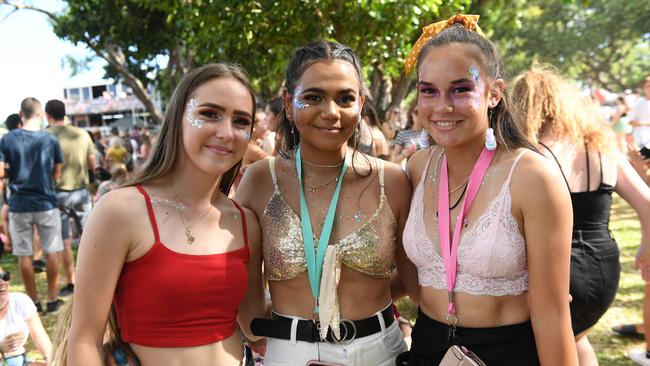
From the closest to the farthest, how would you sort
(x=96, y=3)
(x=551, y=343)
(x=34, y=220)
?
(x=551, y=343)
(x=34, y=220)
(x=96, y=3)

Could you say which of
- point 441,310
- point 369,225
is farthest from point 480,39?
point 441,310

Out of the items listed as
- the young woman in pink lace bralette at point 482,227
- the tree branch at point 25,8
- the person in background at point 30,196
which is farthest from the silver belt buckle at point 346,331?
the tree branch at point 25,8

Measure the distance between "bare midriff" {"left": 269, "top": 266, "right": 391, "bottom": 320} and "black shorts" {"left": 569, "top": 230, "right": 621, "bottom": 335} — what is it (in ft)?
4.45

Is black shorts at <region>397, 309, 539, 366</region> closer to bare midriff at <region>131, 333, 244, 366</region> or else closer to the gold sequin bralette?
the gold sequin bralette

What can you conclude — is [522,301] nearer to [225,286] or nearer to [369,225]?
[369,225]

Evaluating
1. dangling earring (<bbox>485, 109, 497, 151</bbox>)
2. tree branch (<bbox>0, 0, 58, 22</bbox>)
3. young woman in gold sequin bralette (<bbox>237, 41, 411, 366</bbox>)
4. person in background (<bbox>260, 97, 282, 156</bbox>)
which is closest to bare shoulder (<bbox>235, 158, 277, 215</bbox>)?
young woman in gold sequin bralette (<bbox>237, 41, 411, 366</bbox>)

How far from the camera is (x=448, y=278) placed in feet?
6.38

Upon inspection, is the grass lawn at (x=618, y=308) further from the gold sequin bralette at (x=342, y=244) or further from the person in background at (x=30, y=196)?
the gold sequin bralette at (x=342, y=244)

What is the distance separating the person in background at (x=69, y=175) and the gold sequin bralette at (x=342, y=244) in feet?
17.0

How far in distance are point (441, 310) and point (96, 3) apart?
13029mm

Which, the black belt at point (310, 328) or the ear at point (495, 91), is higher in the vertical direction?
the ear at point (495, 91)

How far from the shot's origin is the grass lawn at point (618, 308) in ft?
14.8

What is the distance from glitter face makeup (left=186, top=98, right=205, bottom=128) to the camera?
205 centimetres

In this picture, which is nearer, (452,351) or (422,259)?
(452,351)
